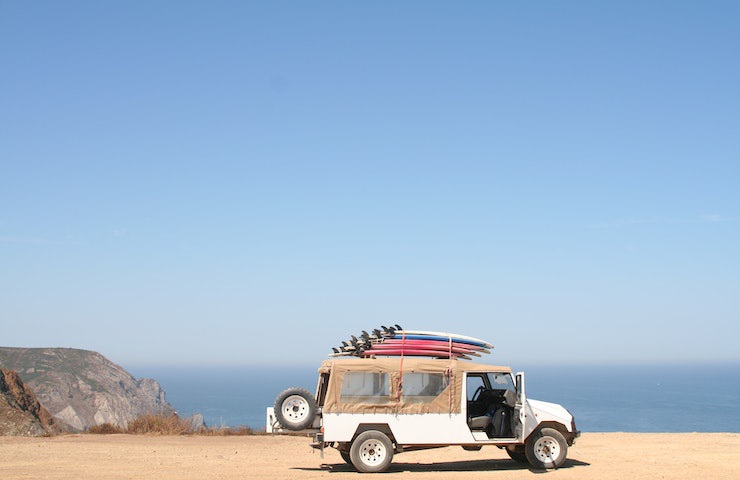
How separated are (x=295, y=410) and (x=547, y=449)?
5.26 meters

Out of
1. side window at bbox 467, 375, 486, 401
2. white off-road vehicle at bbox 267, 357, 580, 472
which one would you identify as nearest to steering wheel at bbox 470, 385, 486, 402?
side window at bbox 467, 375, 486, 401

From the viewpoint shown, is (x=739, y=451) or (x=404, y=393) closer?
(x=404, y=393)

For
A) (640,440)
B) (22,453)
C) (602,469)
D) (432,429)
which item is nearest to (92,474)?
(22,453)

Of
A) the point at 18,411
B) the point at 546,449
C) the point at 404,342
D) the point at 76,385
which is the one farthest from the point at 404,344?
the point at 76,385

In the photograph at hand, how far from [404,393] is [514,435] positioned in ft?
8.04

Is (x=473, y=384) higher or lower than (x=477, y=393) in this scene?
higher

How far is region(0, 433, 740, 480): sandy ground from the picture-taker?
48.3ft

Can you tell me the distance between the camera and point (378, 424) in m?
14.9

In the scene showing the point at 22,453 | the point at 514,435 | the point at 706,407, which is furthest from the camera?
the point at 706,407

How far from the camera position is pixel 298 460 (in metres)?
17.5

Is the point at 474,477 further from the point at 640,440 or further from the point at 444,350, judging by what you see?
the point at 640,440

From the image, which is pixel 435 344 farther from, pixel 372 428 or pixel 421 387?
pixel 372 428

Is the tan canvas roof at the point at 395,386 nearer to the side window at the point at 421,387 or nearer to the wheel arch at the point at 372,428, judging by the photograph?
the side window at the point at 421,387

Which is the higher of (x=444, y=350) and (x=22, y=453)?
(x=444, y=350)
